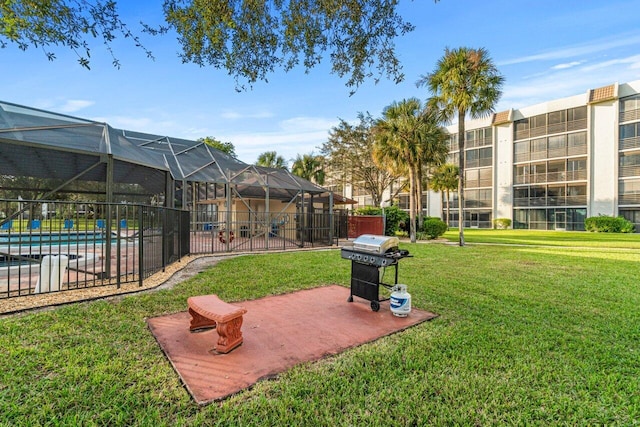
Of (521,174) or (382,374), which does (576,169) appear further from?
(382,374)

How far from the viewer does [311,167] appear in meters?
33.1

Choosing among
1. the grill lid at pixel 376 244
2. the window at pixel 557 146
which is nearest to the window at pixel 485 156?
the window at pixel 557 146

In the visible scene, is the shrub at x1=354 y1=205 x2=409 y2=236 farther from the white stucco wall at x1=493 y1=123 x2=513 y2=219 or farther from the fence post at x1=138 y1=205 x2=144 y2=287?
the white stucco wall at x1=493 y1=123 x2=513 y2=219

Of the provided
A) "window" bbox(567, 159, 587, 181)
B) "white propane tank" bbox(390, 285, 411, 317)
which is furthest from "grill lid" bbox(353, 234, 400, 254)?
"window" bbox(567, 159, 587, 181)

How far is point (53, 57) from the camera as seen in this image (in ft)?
14.7

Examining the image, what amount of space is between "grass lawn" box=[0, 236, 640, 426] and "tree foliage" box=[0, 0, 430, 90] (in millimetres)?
3918

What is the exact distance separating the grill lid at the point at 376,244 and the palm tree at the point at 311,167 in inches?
1113

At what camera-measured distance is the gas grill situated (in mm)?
4758

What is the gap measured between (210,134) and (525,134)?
39748 millimetres

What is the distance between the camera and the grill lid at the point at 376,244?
482 cm

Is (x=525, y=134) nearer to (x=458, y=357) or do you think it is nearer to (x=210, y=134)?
(x=210, y=134)

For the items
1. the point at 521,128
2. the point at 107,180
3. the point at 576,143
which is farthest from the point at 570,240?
the point at 107,180

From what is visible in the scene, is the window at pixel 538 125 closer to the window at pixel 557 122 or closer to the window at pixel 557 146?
the window at pixel 557 122

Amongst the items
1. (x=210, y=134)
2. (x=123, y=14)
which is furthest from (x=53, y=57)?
(x=210, y=134)
